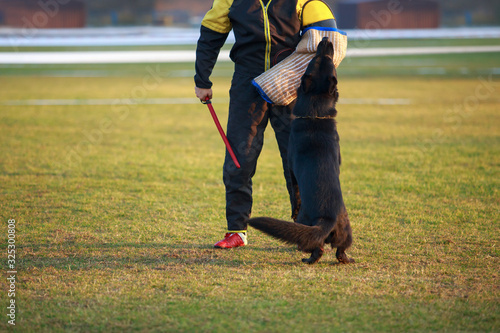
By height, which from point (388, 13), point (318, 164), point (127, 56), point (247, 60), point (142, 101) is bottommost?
point (142, 101)

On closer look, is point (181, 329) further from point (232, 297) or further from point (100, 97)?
point (100, 97)

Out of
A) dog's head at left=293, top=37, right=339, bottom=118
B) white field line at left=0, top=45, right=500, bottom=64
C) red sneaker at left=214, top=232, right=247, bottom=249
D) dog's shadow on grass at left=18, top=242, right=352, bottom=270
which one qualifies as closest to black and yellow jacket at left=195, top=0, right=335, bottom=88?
dog's head at left=293, top=37, right=339, bottom=118

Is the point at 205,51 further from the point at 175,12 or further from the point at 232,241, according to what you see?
the point at 175,12

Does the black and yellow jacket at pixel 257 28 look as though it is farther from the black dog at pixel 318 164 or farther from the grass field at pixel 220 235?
the grass field at pixel 220 235

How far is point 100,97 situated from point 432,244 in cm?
1249

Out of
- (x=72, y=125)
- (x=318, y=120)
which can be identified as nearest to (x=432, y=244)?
(x=318, y=120)

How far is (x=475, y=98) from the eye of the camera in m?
14.0

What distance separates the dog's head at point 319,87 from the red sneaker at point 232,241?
103 cm

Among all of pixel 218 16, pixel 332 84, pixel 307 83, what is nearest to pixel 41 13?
pixel 218 16

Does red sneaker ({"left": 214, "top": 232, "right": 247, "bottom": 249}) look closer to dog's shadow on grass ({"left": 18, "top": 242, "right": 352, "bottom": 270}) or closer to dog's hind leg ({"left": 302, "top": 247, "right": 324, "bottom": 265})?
dog's shadow on grass ({"left": 18, "top": 242, "right": 352, "bottom": 270})

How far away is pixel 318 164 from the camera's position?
3691 millimetres

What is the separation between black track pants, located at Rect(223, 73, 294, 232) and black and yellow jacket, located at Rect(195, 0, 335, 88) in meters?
0.17

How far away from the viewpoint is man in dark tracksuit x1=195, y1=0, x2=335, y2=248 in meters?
4.00

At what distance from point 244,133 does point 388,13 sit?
204ft
